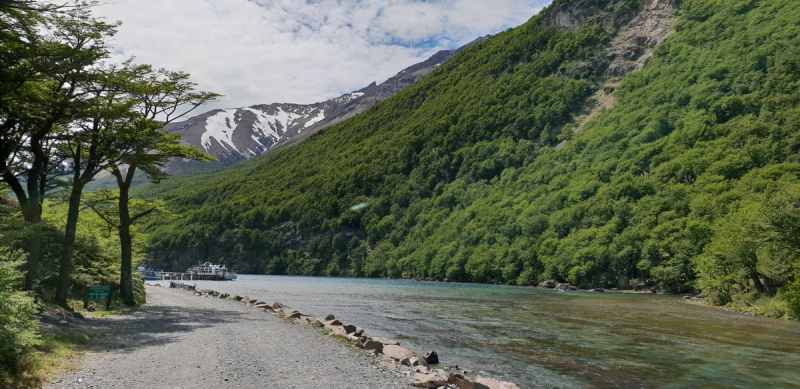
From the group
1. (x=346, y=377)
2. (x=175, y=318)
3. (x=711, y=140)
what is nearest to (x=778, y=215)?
(x=346, y=377)

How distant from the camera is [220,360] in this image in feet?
38.8

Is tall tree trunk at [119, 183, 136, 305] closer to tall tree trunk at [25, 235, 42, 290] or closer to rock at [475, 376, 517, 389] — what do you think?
tall tree trunk at [25, 235, 42, 290]

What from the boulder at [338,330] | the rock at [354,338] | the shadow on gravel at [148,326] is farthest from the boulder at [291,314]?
the rock at [354,338]

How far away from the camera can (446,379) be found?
11273mm

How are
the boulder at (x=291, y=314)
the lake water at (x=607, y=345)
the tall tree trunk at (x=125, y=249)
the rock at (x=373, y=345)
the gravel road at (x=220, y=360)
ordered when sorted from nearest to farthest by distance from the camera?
the gravel road at (x=220, y=360) < the lake water at (x=607, y=345) < the rock at (x=373, y=345) < the boulder at (x=291, y=314) < the tall tree trunk at (x=125, y=249)

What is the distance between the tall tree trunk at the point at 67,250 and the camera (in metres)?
18.2

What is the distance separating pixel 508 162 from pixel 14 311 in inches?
4795

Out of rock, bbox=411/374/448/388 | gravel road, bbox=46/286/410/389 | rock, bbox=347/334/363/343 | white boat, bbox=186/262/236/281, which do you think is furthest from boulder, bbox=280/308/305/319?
white boat, bbox=186/262/236/281

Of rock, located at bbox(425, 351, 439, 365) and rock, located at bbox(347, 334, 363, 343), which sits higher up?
rock, located at bbox(347, 334, 363, 343)

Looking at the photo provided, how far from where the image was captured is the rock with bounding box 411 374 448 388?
10.5 metres

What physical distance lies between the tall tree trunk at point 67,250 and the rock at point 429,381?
53.1 feet

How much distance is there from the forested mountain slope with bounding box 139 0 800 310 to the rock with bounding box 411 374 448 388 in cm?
2633

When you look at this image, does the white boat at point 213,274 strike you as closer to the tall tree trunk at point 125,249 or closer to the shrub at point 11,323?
the tall tree trunk at point 125,249

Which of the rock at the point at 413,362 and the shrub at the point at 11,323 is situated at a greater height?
the shrub at the point at 11,323
